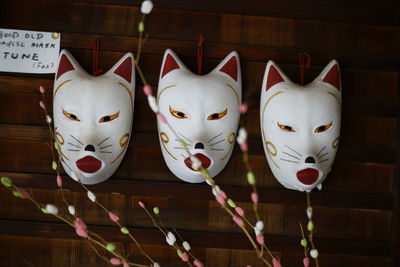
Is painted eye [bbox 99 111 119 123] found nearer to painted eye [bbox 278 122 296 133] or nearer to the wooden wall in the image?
the wooden wall

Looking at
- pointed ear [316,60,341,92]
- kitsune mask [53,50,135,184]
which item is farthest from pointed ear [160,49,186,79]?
pointed ear [316,60,341,92]

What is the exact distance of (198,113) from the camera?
3.09ft

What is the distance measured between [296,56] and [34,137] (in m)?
0.73

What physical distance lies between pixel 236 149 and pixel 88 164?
0.39 m

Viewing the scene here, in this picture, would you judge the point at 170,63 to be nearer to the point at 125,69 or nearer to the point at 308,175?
the point at 125,69

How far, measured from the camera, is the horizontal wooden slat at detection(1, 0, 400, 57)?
42.3 inches

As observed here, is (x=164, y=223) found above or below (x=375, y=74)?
below

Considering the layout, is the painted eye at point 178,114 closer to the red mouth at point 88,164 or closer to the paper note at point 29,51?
the red mouth at point 88,164

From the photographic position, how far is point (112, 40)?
3.43 feet

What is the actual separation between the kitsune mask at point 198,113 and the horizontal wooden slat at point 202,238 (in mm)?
167

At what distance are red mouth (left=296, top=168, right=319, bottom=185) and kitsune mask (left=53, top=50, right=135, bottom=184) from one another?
44cm

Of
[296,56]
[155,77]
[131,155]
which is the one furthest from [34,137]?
[296,56]

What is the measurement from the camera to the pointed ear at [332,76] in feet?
3.32

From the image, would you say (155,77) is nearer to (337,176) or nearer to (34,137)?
(34,137)
